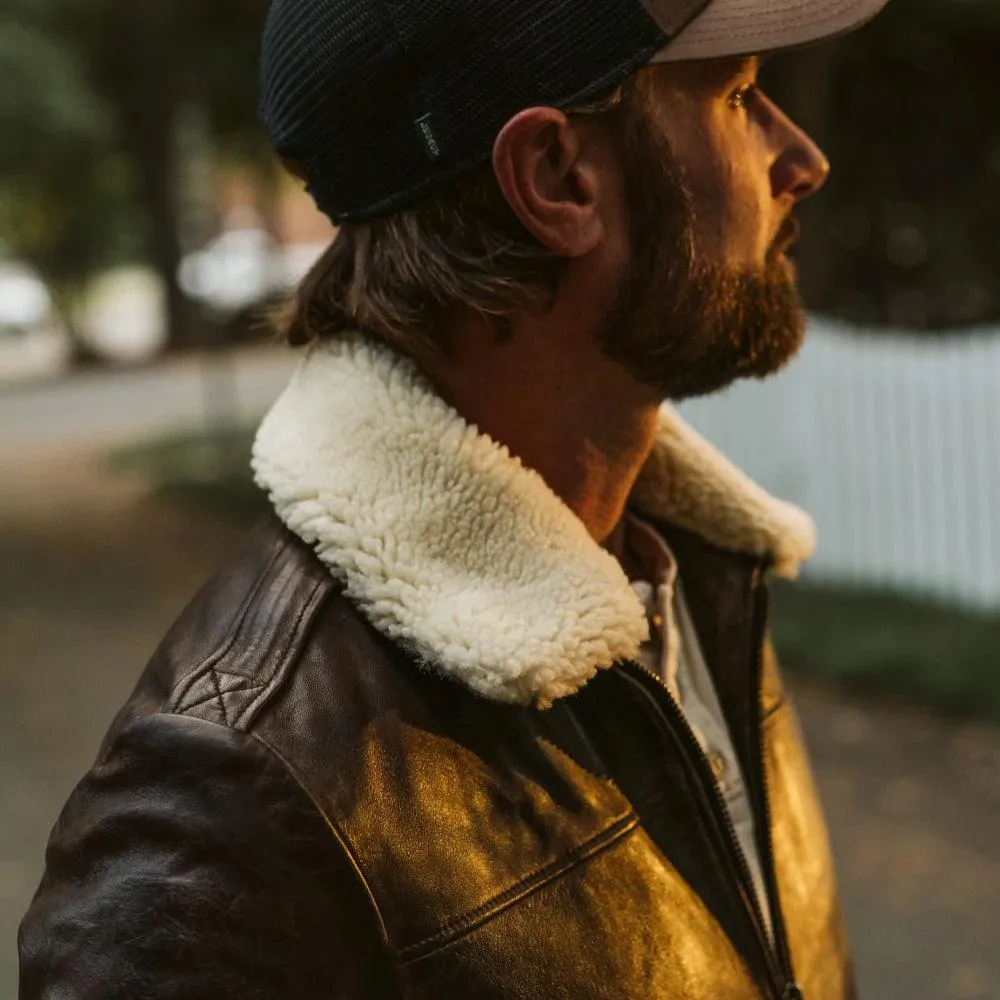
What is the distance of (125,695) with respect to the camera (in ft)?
20.9

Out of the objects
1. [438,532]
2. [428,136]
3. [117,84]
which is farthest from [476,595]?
[117,84]

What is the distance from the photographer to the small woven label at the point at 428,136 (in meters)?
1.55

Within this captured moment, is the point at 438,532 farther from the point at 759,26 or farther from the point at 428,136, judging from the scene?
the point at 759,26

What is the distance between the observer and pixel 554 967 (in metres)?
1.42

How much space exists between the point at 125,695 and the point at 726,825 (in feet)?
16.8

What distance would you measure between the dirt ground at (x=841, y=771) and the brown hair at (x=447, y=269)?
3036 mm

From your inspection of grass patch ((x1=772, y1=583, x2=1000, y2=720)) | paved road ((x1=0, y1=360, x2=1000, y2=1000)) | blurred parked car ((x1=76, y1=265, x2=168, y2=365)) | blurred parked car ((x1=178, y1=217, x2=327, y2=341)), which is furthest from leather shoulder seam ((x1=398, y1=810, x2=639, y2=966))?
blurred parked car ((x1=76, y1=265, x2=168, y2=365))

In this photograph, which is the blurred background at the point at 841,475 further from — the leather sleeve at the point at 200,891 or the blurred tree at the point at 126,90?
the leather sleeve at the point at 200,891

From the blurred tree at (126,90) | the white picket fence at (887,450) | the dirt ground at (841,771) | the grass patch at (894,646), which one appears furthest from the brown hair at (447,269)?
the blurred tree at (126,90)

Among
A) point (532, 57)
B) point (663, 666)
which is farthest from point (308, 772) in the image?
point (532, 57)

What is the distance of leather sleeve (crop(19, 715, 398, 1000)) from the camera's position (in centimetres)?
127

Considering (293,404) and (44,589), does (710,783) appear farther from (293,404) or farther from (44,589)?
(44,589)

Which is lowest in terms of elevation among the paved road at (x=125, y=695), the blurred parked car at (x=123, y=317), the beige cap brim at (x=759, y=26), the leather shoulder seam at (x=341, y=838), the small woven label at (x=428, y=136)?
the blurred parked car at (x=123, y=317)

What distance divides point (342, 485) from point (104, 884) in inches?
17.5
